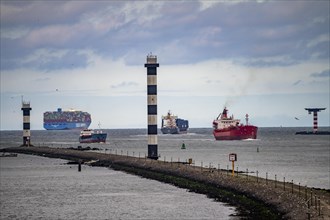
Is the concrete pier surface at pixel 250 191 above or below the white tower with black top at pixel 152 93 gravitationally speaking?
below

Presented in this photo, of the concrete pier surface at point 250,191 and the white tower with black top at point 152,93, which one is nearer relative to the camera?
the concrete pier surface at point 250,191

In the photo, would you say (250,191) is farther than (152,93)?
No

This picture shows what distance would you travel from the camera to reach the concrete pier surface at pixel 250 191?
152 ft

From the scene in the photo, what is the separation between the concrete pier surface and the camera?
152 feet

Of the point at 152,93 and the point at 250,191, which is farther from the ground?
the point at 152,93

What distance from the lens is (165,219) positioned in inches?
2092

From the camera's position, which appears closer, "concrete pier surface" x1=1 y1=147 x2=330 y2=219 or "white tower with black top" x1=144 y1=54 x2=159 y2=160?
"concrete pier surface" x1=1 y1=147 x2=330 y2=219

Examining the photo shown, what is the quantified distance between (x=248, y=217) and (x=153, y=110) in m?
49.4

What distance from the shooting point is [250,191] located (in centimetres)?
5856

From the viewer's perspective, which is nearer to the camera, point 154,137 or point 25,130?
point 154,137

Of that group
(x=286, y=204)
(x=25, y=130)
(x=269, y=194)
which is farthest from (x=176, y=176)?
(x=25, y=130)

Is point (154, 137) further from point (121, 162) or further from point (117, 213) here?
point (117, 213)

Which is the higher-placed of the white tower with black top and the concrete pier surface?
the white tower with black top

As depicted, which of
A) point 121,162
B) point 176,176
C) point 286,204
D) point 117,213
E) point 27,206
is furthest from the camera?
point 121,162
